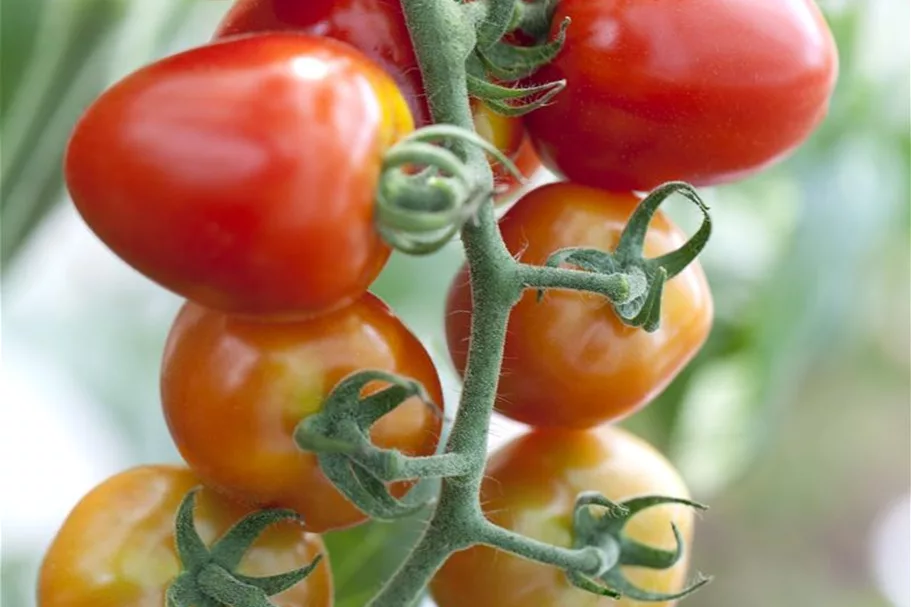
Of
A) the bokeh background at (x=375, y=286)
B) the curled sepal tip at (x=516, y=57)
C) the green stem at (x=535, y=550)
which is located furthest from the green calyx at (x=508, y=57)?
the bokeh background at (x=375, y=286)

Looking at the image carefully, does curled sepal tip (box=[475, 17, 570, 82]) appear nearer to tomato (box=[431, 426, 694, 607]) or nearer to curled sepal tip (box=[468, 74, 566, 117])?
curled sepal tip (box=[468, 74, 566, 117])

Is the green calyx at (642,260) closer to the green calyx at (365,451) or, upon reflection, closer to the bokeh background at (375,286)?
the green calyx at (365,451)

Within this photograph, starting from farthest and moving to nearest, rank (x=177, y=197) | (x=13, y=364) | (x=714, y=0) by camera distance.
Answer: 1. (x=13, y=364)
2. (x=714, y=0)
3. (x=177, y=197)

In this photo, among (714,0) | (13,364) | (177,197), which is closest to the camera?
(177,197)

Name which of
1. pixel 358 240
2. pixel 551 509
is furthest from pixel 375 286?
pixel 358 240

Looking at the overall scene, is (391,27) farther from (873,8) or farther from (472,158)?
(873,8)

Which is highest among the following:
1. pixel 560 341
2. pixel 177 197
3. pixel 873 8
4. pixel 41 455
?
pixel 177 197

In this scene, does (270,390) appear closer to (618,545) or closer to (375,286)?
(618,545)

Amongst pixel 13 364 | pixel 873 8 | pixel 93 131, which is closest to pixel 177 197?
pixel 93 131
